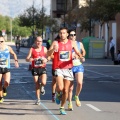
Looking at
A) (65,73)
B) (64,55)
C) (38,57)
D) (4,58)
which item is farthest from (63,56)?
(4,58)

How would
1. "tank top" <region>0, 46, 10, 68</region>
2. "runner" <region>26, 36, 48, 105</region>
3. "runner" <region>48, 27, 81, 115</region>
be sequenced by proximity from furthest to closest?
"runner" <region>26, 36, 48, 105</region>
"tank top" <region>0, 46, 10, 68</region>
"runner" <region>48, 27, 81, 115</region>

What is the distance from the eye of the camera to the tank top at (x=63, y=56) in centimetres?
1170

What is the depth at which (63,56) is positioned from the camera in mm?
11750

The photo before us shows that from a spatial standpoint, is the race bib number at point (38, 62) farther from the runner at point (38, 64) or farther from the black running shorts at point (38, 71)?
the black running shorts at point (38, 71)

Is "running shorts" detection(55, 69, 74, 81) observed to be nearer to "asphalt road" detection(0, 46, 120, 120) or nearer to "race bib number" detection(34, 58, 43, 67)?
"asphalt road" detection(0, 46, 120, 120)

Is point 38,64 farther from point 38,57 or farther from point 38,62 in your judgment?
point 38,57

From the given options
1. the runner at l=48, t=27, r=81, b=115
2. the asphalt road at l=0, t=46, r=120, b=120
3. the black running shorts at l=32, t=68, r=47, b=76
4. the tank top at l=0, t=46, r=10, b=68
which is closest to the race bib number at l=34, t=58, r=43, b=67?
the black running shorts at l=32, t=68, r=47, b=76

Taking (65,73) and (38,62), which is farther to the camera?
(38,62)

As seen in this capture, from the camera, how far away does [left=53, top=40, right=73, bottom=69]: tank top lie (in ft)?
38.4

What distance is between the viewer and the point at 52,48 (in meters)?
11.6

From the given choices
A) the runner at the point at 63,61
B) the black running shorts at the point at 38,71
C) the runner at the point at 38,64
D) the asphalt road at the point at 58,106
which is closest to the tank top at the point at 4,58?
the runner at the point at 38,64

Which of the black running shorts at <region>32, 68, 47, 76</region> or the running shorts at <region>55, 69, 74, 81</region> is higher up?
the running shorts at <region>55, 69, 74, 81</region>

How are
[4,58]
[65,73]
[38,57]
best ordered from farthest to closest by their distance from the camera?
[38,57] → [4,58] → [65,73]

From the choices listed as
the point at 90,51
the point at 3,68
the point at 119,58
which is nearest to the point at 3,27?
the point at 90,51
